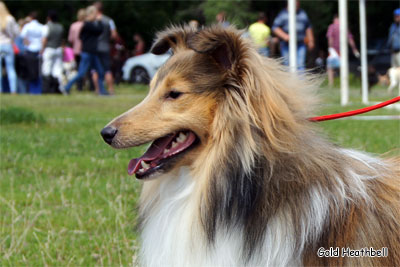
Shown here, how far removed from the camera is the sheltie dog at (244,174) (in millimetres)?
3037

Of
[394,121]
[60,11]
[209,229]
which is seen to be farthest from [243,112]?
[60,11]

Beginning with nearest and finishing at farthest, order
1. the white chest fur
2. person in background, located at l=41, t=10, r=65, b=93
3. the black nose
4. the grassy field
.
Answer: the white chest fur, the black nose, the grassy field, person in background, located at l=41, t=10, r=65, b=93

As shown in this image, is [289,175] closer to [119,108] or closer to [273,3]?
[119,108]

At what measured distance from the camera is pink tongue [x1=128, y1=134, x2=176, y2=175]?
331 cm

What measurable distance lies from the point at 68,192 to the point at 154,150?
2.88 m

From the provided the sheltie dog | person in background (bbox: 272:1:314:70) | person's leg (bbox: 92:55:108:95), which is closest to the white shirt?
person's leg (bbox: 92:55:108:95)

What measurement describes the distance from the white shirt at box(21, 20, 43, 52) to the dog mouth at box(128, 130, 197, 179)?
1734cm

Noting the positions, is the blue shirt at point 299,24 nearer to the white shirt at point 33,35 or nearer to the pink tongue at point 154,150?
the white shirt at point 33,35

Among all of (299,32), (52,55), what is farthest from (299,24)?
(52,55)

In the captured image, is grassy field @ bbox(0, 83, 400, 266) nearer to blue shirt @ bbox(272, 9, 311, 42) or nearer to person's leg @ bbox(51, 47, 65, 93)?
blue shirt @ bbox(272, 9, 311, 42)

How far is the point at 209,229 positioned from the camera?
3.11 m

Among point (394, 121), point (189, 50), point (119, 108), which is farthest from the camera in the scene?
point (119, 108)

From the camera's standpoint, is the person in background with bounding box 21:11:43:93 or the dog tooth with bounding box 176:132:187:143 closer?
the dog tooth with bounding box 176:132:187:143

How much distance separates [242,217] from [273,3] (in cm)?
4019
